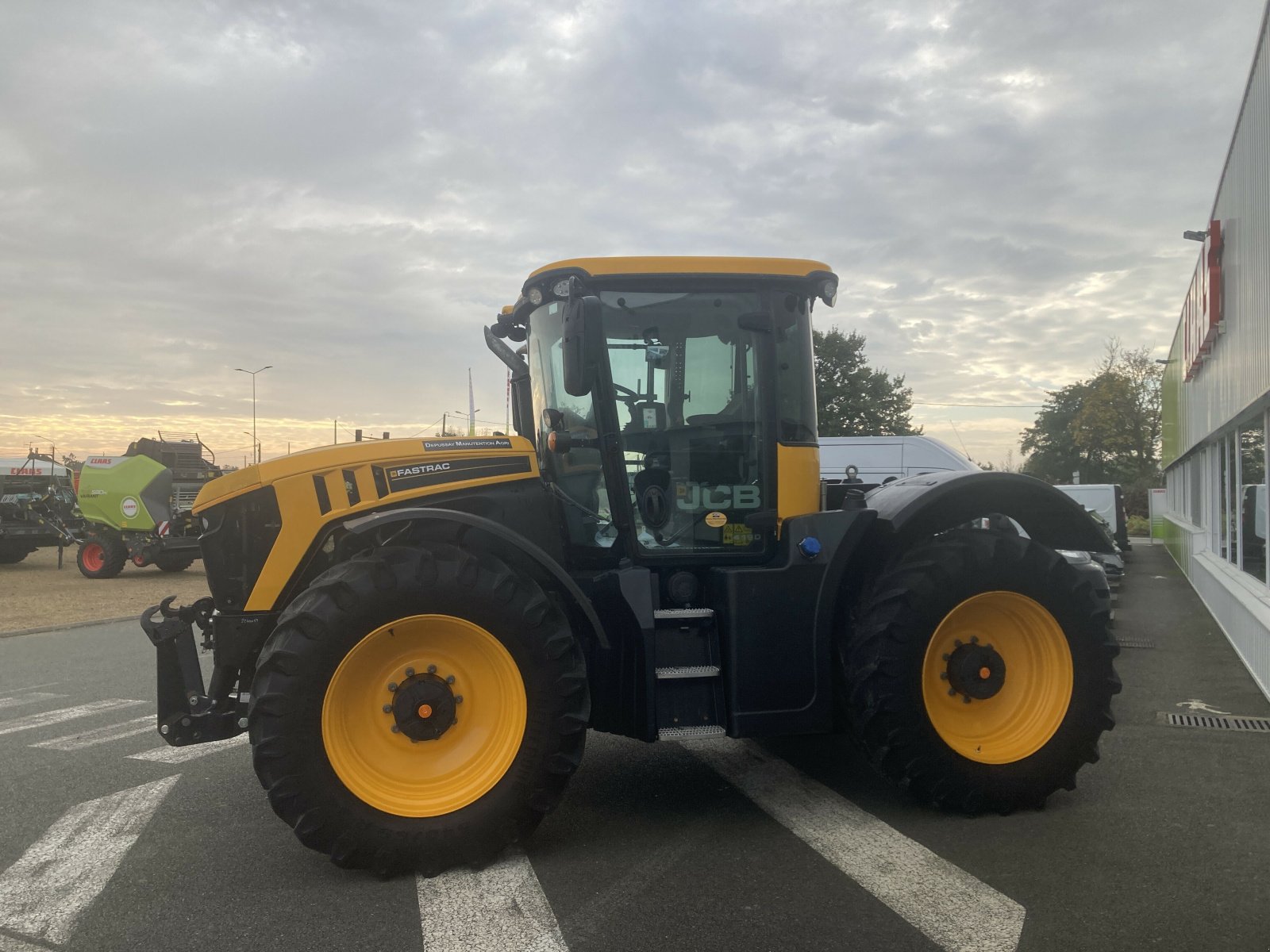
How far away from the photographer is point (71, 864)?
13.8ft

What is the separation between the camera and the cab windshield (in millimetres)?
4879

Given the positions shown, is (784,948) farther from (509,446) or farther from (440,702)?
(509,446)

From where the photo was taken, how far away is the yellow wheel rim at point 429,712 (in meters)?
4.09

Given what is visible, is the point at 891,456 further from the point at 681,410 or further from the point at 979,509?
the point at 681,410

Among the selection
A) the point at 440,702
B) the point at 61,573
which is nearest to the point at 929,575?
the point at 440,702

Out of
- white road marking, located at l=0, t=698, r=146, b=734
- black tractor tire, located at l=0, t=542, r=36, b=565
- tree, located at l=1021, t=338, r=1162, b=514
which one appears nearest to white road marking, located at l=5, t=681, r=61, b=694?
white road marking, located at l=0, t=698, r=146, b=734

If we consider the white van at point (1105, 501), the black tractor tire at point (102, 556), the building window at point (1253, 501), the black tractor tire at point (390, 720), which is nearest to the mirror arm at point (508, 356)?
the black tractor tire at point (390, 720)

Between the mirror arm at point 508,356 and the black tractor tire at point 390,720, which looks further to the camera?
the mirror arm at point 508,356

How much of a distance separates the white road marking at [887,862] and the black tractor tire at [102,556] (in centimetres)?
1782

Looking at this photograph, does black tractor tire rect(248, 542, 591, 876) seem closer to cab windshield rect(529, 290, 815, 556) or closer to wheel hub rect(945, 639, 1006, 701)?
cab windshield rect(529, 290, 815, 556)

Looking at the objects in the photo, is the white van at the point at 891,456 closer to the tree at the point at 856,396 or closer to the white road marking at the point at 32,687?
the white road marking at the point at 32,687

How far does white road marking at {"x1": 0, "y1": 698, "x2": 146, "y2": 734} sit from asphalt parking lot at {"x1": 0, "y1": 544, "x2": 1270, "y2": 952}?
2.26ft

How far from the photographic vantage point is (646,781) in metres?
5.29

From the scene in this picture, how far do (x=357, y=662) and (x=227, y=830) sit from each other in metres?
1.23
